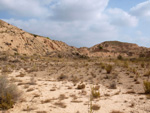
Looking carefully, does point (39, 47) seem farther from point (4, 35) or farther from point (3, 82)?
point (3, 82)

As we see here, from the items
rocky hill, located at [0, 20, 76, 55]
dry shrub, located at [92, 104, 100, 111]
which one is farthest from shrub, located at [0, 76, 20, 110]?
rocky hill, located at [0, 20, 76, 55]

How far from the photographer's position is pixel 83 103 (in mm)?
5801

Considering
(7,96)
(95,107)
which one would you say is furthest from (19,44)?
(95,107)

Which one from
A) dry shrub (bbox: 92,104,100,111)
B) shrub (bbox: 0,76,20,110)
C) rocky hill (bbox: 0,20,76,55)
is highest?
rocky hill (bbox: 0,20,76,55)

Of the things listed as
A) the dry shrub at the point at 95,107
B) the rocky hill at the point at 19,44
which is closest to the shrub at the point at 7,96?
the dry shrub at the point at 95,107

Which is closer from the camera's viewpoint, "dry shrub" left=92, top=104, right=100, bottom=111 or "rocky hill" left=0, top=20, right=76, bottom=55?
"dry shrub" left=92, top=104, right=100, bottom=111

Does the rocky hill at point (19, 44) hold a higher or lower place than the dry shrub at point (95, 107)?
higher

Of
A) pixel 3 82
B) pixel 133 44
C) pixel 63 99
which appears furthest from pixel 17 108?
pixel 133 44

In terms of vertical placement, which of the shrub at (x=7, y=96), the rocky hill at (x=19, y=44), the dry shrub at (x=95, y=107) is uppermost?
the rocky hill at (x=19, y=44)

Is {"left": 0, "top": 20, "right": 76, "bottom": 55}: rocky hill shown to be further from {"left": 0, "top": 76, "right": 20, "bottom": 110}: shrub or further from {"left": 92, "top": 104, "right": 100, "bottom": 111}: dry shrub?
{"left": 92, "top": 104, "right": 100, "bottom": 111}: dry shrub

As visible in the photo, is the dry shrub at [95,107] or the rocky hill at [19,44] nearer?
the dry shrub at [95,107]

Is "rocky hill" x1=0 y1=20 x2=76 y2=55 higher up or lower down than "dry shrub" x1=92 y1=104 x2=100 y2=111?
higher up

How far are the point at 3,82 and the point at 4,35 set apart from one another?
122 feet

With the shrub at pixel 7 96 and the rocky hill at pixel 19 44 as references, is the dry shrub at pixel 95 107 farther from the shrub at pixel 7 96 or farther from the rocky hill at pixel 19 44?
the rocky hill at pixel 19 44
